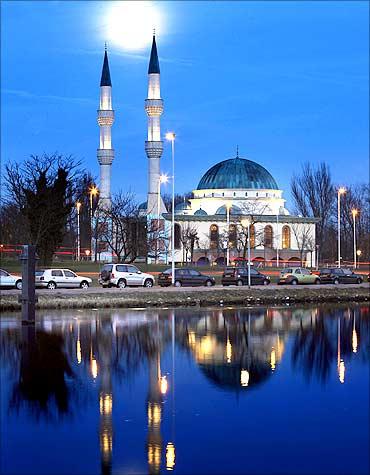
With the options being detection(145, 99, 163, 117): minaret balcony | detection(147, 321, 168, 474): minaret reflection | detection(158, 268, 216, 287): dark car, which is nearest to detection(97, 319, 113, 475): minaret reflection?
detection(147, 321, 168, 474): minaret reflection

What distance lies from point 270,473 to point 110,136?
8619cm

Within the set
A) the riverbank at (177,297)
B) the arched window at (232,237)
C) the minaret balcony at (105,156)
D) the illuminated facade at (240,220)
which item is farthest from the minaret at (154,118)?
the riverbank at (177,297)

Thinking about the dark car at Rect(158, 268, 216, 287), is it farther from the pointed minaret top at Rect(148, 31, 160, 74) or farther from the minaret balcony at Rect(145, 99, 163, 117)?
the pointed minaret top at Rect(148, 31, 160, 74)

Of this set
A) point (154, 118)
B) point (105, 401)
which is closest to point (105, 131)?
point (154, 118)

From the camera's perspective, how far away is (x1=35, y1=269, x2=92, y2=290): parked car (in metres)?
45.7

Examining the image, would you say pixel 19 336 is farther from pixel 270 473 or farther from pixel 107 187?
pixel 107 187

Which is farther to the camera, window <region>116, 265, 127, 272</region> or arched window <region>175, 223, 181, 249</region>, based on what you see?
arched window <region>175, 223, 181, 249</region>

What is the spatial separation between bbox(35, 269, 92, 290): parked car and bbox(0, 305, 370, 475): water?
66.5 feet

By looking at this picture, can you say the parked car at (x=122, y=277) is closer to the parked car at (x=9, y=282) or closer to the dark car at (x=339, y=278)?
the parked car at (x=9, y=282)

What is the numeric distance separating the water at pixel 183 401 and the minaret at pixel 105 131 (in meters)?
69.5

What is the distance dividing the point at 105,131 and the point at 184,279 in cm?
4628

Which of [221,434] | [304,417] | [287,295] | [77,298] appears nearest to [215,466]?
[221,434]

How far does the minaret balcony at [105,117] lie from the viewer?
308ft

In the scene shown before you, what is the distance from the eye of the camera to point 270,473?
10.3m
